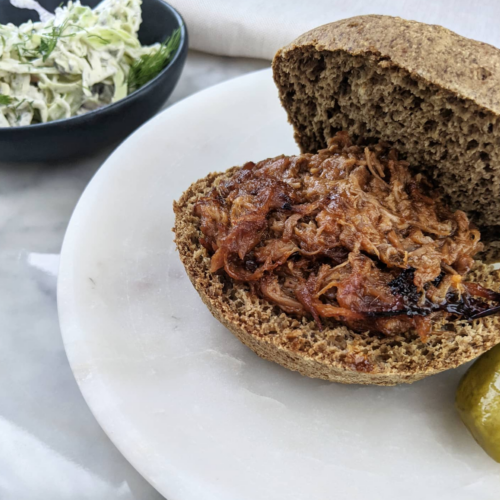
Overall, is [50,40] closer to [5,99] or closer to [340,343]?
[5,99]

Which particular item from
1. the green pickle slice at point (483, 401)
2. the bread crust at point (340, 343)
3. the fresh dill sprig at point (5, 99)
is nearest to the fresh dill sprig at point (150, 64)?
the fresh dill sprig at point (5, 99)

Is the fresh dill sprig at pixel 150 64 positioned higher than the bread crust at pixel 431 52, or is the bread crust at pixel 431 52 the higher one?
the bread crust at pixel 431 52

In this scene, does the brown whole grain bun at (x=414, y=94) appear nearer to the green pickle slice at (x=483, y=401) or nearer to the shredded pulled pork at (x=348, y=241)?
the shredded pulled pork at (x=348, y=241)

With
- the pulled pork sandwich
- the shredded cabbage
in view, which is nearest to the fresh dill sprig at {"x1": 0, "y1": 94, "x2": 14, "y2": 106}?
the shredded cabbage

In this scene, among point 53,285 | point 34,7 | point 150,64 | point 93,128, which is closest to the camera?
point 53,285

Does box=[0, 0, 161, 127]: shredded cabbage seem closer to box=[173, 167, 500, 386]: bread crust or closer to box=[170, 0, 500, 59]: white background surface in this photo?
box=[170, 0, 500, 59]: white background surface

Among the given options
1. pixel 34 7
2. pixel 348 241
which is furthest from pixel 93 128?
pixel 348 241
